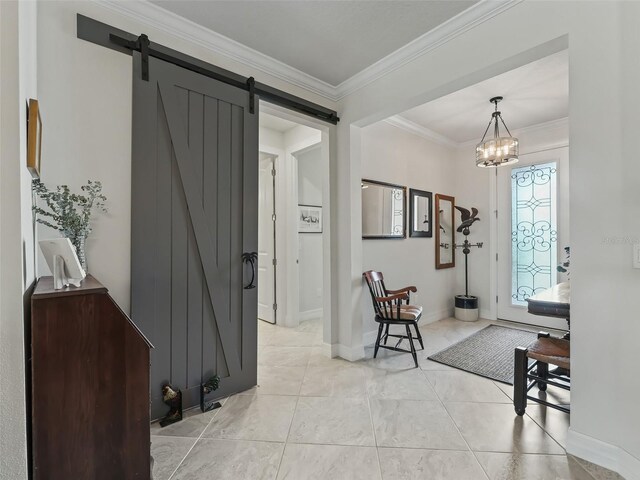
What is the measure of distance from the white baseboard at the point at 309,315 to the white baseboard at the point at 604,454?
10.4 ft

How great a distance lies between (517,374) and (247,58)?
3040 mm

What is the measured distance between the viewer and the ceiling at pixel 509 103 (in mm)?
2783

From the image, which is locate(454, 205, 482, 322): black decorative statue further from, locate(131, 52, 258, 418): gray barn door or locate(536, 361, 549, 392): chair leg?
locate(131, 52, 258, 418): gray barn door

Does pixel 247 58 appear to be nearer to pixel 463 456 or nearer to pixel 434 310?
pixel 463 456

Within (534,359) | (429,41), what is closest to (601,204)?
(534,359)

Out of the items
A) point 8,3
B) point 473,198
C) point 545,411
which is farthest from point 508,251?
point 8,3

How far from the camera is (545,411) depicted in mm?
2092

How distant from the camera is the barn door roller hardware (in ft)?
5.91

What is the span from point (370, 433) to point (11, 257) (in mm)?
1945

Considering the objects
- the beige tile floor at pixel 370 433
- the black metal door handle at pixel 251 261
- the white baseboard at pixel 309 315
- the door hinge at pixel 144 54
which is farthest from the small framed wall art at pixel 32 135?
the white baseboard at pixel 309 315

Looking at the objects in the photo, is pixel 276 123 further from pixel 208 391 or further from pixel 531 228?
pixel 531 228

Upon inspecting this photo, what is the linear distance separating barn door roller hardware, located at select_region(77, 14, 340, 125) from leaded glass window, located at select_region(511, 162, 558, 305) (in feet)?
10.6

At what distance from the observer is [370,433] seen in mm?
1852

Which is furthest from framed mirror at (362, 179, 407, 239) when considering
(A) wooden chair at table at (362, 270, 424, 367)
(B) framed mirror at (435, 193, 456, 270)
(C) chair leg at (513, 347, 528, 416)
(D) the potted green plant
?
(D) the potted green plant
